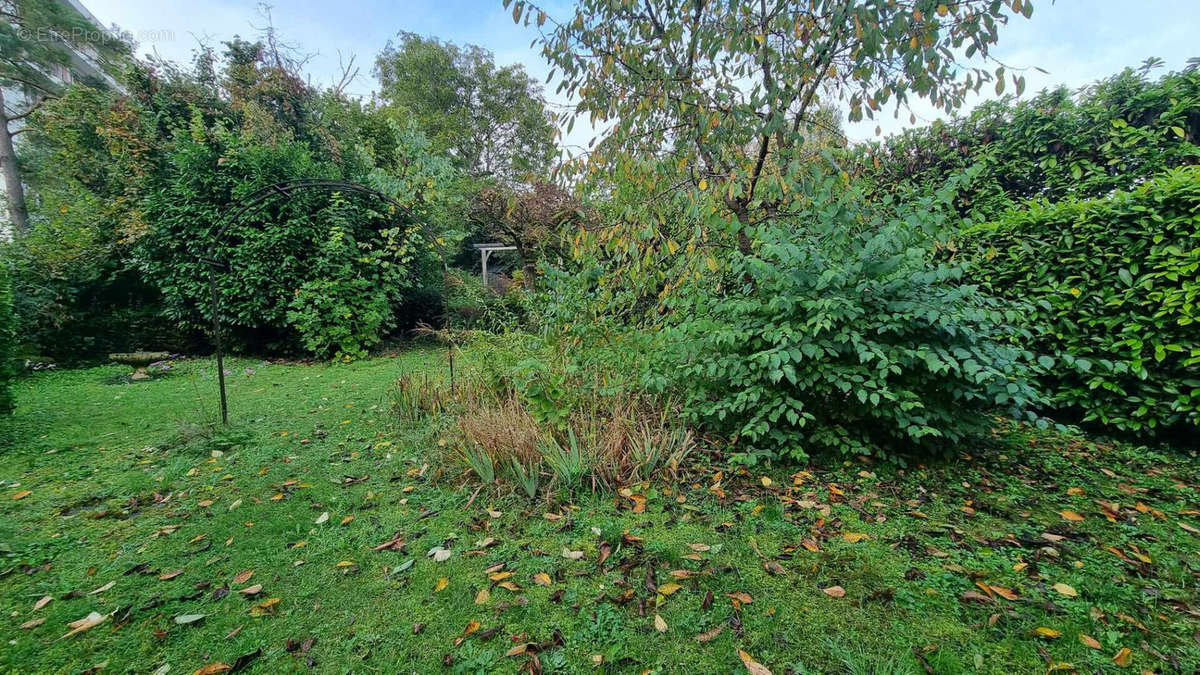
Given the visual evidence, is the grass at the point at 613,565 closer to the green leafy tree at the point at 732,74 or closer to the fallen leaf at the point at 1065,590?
the fallen leaf at the point at 1065,590

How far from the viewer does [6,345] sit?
139 inches

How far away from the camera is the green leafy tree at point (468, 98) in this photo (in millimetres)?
16969

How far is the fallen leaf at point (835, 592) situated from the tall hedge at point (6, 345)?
18.4 ft

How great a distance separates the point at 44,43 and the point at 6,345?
8.59 metres

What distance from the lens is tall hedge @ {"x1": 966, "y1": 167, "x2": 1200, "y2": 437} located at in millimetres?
2422

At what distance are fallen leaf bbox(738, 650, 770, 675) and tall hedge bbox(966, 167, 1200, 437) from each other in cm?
210

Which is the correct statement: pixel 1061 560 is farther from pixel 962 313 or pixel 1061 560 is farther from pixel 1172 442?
pixel 1172 442

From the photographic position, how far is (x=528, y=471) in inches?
99.3

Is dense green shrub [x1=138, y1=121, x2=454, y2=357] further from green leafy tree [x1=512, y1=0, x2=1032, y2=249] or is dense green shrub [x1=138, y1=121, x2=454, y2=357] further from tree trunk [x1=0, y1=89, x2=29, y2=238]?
tree trunk [x1=0, y1=89, x2=29, y2=238]

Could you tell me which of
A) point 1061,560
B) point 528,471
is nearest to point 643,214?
point 528,471

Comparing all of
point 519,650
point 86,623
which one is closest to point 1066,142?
point 519,650

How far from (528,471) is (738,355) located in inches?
52.8

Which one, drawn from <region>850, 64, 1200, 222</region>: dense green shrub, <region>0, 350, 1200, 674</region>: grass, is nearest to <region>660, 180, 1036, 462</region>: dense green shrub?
<region>0, 350, 1200, 674</region>: grass

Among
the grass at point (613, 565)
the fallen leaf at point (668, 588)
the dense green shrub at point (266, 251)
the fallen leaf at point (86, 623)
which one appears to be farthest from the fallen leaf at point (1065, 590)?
the dense green shrub at point (266, 251)
